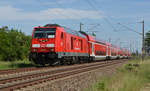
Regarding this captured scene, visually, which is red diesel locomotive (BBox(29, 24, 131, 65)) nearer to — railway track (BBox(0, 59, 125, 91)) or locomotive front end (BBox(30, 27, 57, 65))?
locomotive front end (BBox(30, 27, 57, 65))

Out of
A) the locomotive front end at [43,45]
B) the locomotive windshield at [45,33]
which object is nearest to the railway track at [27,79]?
the locomotive front end at [43,45]

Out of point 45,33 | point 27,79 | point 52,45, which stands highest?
point 45,33

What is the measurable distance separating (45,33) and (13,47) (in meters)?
23.6

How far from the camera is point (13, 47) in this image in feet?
141

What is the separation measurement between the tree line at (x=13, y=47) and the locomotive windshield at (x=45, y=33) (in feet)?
69.6

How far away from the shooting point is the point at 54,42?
2028 cm

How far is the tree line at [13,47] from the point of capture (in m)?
41.6

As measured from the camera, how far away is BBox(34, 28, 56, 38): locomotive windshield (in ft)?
68.3

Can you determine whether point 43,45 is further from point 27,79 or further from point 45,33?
point 27,79

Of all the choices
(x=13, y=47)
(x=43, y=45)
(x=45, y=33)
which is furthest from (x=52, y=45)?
(x=13, y=47)

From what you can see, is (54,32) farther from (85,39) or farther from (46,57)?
(85,39)

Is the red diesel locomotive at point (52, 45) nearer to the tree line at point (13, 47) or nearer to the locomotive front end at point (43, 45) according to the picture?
the locomotive front end at point (43, 45)

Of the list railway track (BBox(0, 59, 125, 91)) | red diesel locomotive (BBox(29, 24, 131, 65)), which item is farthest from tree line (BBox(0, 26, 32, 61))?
railway track (BBox(0, 59, 125, 91))

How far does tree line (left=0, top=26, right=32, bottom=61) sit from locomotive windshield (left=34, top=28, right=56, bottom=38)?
69.6 feet
